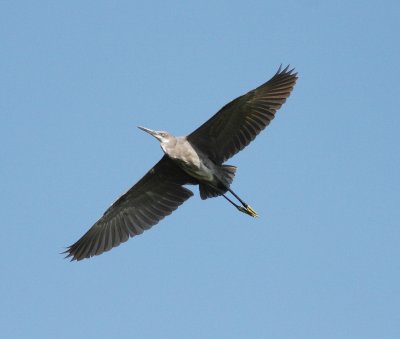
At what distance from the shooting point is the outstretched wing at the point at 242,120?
17125 millimetres

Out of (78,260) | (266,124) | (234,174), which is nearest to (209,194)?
(234,174)

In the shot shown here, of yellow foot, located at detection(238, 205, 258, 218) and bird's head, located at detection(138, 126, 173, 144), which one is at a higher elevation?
bird's head, located at detection(138, 126, 173, 144)

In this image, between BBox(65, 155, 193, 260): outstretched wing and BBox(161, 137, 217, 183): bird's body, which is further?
BBox(65, 155, 193, 260): outstretched wing

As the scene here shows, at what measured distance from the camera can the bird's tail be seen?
17.3m

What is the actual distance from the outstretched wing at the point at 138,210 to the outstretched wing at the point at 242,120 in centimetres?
109

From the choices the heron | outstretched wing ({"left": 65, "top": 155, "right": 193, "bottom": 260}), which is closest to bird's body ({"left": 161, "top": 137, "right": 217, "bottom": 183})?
the heron

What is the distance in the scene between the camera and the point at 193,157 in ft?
56.2

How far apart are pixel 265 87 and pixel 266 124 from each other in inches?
28.4

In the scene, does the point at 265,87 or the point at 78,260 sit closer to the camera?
the point at 265,87

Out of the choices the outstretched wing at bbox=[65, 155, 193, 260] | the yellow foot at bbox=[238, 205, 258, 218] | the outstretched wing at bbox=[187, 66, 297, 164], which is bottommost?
the yellow foot at bbox=[238, 205, 258, 218]

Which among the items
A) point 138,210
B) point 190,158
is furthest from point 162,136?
point 138,210

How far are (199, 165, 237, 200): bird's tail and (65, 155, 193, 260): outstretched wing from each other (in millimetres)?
599

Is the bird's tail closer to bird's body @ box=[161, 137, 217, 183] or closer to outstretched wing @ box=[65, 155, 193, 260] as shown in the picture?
bird's body @ box=[161, 137, 217, 183]

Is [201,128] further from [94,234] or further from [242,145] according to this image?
[94,234]
